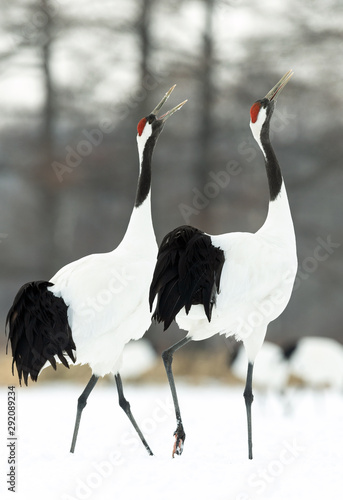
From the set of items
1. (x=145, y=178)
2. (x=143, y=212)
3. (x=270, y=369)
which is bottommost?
(x=270, y=369)

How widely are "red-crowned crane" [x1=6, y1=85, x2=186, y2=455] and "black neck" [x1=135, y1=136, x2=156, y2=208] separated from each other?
16.4 inches

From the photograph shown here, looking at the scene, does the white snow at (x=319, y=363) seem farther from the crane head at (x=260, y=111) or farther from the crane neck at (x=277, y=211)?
the crane head at (x=260, y=111)

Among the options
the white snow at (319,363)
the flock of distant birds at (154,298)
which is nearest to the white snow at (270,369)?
the white snow at (319,363)

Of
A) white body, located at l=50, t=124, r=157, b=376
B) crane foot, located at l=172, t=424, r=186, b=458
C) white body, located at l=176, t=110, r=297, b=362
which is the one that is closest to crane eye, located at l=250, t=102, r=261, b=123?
white body, located at l=176, t=110, r=297, b=362

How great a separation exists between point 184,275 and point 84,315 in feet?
2.16

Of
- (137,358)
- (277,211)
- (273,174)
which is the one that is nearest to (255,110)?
(273,174)

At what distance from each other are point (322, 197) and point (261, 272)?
6.80 metres

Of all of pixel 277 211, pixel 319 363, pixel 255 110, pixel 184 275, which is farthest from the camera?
pixel 319 363

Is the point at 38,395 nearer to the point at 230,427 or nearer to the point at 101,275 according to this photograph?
the point at 230,427

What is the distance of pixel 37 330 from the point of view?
3893 mm

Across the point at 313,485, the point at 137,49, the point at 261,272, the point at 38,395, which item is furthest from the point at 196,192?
the point at 313,485

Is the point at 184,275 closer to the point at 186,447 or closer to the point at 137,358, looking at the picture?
the point at 186,447

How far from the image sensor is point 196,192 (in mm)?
9469

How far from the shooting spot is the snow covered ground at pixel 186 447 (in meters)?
3.49
